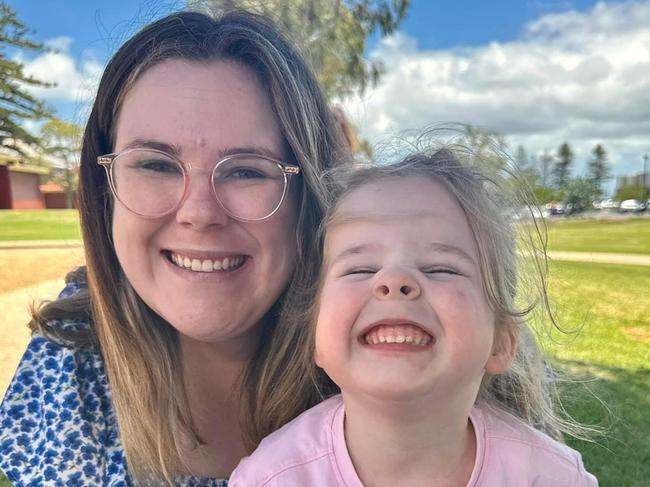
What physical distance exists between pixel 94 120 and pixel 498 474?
4.90 ft

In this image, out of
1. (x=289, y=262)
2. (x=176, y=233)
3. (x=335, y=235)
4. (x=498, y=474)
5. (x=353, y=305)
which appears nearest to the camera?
(x=353, y=305)

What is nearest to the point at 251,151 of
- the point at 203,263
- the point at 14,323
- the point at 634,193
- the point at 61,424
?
the point at 203,263

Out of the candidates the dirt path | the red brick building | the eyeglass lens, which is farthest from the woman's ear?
the red brick building

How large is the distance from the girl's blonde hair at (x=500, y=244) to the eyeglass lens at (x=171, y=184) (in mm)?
217

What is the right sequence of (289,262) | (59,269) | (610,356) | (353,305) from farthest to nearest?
1. (59,269)
2. (610,356)
3. (289,262)
4. (353,305)

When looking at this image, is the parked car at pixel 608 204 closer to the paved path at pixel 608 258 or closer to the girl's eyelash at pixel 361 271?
the paved path at pixel 608 258

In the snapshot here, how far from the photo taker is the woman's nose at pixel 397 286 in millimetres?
1291

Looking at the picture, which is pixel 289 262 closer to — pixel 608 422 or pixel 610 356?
pixel 608 422

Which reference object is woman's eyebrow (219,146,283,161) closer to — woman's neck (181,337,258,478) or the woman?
the woman

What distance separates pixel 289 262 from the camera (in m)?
1.82

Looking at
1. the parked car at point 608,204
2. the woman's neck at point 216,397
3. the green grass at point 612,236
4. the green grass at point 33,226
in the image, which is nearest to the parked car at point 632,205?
the green grass at point 612,236

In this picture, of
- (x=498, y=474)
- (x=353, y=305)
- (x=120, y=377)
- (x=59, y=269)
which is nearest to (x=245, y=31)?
(x=353, y=305)

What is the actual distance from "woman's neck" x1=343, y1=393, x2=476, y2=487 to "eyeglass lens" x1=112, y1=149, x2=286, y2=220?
1.94 feet

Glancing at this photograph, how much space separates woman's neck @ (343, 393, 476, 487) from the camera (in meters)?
1.41
